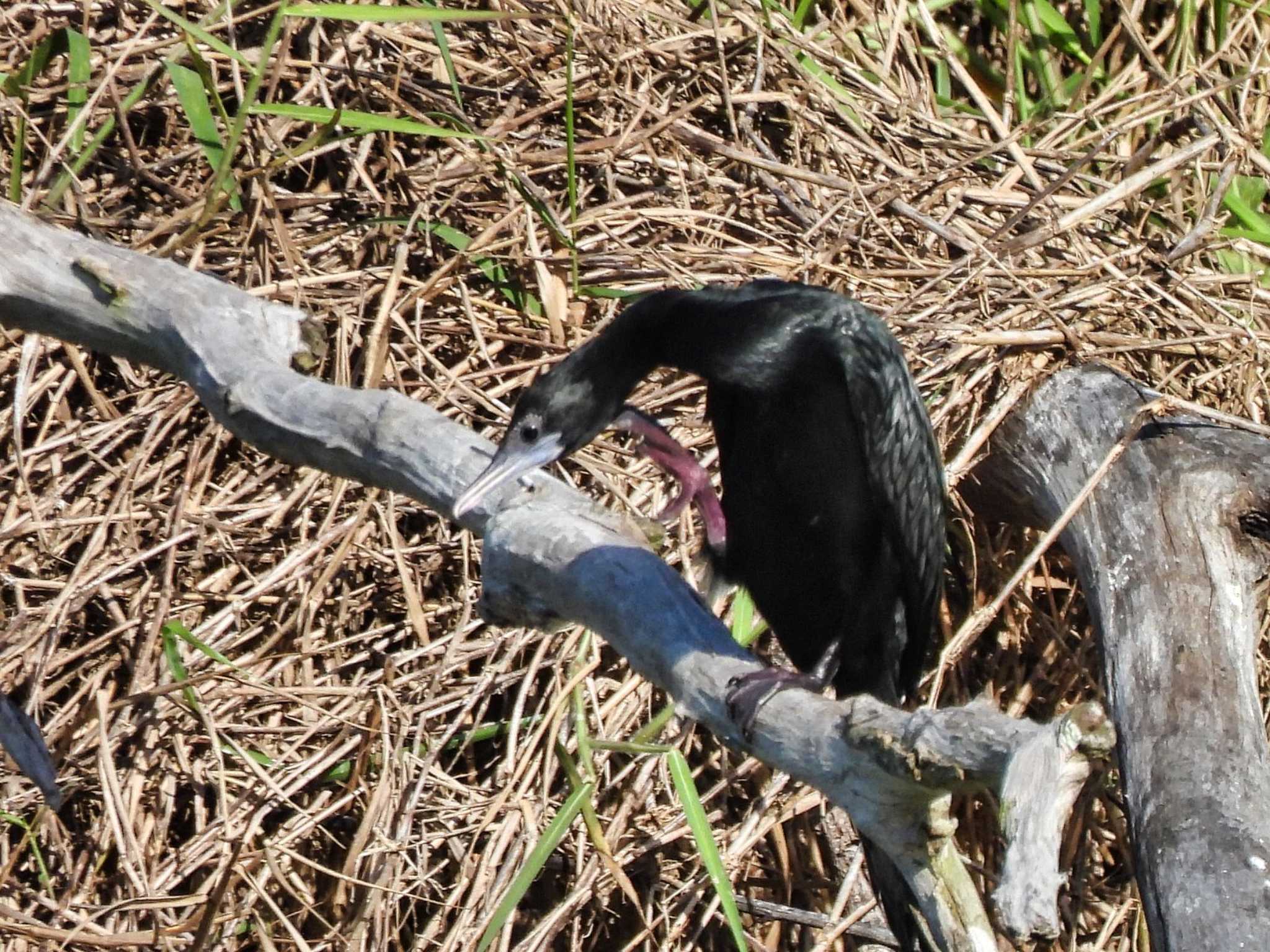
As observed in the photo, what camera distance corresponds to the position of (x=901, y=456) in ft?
10.1

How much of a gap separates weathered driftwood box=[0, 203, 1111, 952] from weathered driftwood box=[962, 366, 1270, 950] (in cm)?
41

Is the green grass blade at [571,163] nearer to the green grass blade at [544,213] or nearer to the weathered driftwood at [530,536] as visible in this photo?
the green grass blade at [544,213]

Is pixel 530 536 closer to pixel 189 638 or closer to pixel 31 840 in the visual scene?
pixel 189 638

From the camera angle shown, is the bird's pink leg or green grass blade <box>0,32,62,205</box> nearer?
the bird's pink leg

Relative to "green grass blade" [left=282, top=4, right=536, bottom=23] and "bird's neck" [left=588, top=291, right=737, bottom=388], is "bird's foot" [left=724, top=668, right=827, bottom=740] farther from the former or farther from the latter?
"green grass blade" [left=282, top=4, right=536, bottom=23]

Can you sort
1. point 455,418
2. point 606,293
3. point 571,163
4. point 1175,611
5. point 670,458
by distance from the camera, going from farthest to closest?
point 606,293 < point 455,418 < point 571,163 < point 670,458 < point 1175,611

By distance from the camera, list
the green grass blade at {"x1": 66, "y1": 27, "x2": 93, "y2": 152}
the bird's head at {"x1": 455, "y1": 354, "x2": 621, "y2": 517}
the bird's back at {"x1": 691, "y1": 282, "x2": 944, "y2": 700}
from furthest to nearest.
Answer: the green grass blade at {"x1": 66, "y1": 27, "x2": 93, "y2": 152}, the bird's back at {"x1": 691, "y1": 282, "x2": 944, "y2": 700}, the bird's head at {"x1": 455, "y1": 354, "x2": 621, "y2": 517}

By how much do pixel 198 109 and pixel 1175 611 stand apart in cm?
237

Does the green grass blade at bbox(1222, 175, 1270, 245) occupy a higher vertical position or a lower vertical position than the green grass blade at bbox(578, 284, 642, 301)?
lower

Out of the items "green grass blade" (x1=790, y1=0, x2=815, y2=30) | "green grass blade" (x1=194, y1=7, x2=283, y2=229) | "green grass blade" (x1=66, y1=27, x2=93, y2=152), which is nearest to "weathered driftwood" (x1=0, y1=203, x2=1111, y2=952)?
"green grass blade" (x1=194, y1=7, x2=283, y2=229)

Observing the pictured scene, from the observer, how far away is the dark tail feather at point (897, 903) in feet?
10.5

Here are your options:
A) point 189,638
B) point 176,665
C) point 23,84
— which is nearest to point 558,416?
point 189,638

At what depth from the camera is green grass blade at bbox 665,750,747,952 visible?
271cm

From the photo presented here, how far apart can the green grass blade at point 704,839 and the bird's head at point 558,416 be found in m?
0.60
